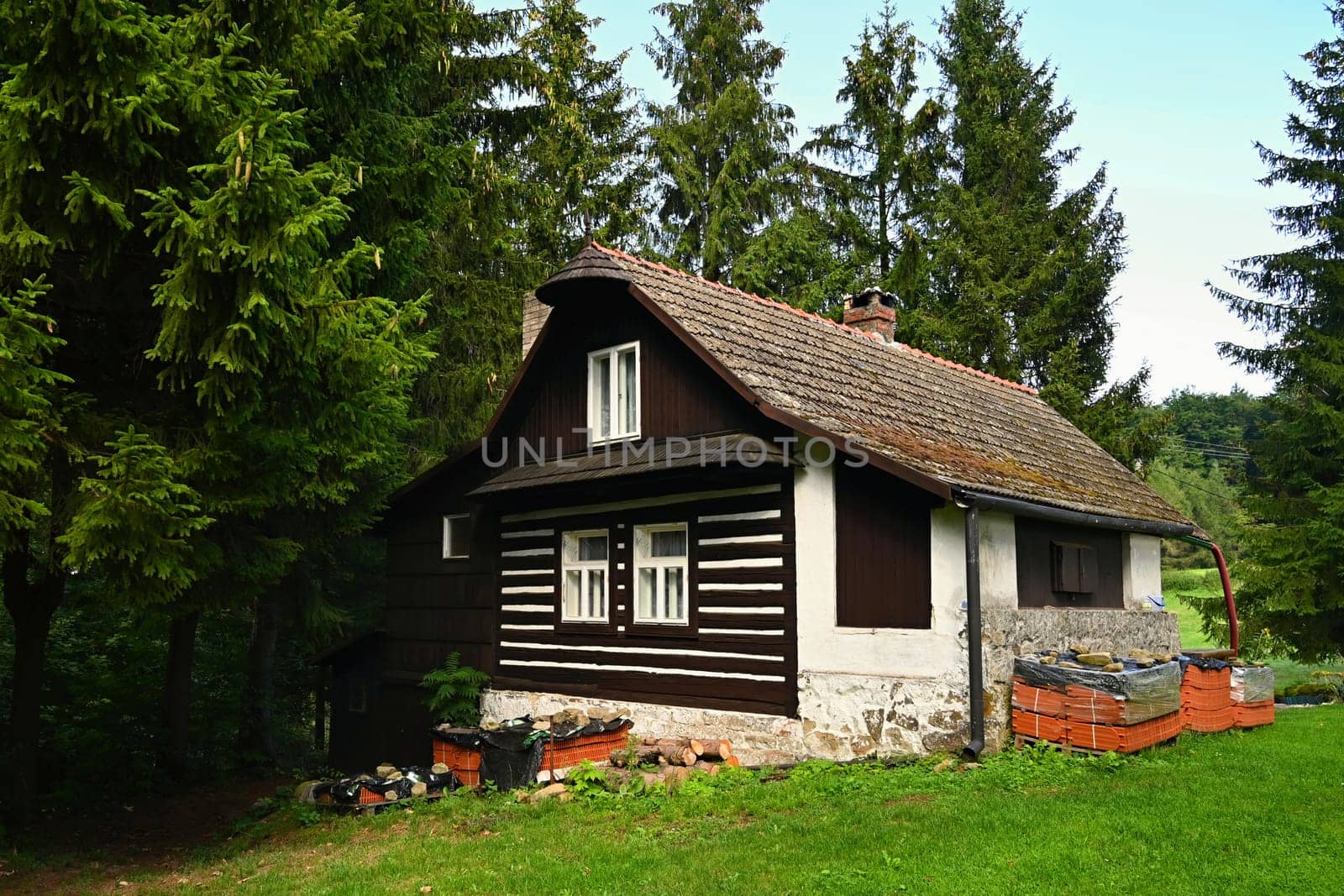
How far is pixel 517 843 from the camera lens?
8.20m

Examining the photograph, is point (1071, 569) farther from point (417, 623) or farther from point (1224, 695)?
point (417, 623)

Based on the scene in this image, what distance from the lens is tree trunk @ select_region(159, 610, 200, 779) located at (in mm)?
14742

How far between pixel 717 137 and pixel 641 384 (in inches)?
642

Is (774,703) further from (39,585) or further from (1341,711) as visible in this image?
(1341,711)

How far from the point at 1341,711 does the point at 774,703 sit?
9308mm

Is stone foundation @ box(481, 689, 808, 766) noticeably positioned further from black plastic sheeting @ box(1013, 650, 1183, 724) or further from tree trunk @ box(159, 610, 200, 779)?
tree trunk @ box(159, 610, 200, 779)

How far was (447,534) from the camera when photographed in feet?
50.9

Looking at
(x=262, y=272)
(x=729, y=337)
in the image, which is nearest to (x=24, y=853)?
(x=262, y=272)

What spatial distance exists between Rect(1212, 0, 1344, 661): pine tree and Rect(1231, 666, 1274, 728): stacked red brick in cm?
772

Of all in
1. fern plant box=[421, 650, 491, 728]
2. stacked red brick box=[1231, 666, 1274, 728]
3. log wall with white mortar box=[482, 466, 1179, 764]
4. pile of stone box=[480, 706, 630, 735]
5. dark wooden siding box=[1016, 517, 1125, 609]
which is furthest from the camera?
fern plant box=[421, 650, 491, 728]

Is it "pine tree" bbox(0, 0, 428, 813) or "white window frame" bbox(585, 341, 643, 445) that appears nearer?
"pine tree" bbox(0, 0, 428, 813)

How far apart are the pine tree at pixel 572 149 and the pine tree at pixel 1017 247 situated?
815 cm

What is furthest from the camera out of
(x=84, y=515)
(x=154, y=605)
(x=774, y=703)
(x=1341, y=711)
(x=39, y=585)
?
(x=1341, y=711)

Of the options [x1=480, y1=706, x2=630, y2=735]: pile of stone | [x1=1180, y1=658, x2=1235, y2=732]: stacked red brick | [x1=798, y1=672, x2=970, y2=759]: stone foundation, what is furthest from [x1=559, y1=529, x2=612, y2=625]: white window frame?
[x1=1180, y1=658, x2=1235, y2=732]: stacked red brick
